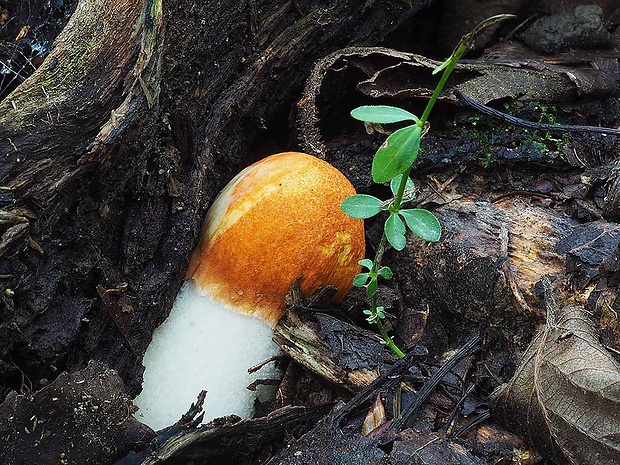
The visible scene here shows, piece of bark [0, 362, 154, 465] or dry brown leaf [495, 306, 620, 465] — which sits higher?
piece of bark [0, 362, 154, 465]

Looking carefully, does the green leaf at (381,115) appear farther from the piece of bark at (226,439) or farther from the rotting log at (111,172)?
the piece of bark at (226,439)

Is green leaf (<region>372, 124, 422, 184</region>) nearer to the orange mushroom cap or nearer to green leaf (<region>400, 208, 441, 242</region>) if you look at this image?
green leaf (<region>400, 208, 441, 242</region>)

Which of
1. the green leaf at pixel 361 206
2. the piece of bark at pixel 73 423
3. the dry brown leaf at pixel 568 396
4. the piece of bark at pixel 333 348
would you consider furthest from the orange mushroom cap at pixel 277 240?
the dry brown leaf at pixel 568 396

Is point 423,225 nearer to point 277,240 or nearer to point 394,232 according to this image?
point 394,232

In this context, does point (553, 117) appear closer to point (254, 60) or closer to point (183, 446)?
point (254, 60)

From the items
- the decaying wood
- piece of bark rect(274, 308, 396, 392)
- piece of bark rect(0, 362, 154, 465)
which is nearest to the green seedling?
piece of bark rect(274, 308, 396, 392)

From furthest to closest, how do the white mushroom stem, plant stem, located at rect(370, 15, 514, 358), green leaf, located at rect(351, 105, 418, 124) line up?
the white mushroom stem < green leaf, located at rect(351, 105, 418, 124) < plant stem, located at rect(370, 15, 514, 358)
